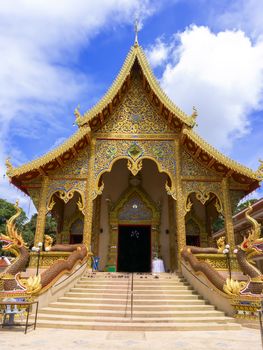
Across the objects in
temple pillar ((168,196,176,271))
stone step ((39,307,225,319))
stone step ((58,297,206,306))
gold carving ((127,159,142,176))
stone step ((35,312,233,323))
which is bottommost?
stone step ((35,312,233,323))

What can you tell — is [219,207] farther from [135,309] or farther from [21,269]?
[21,269]

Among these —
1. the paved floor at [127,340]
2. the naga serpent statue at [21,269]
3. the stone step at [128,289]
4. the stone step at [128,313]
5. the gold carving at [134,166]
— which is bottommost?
the paved floor at [127,340]

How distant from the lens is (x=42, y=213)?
9438mm

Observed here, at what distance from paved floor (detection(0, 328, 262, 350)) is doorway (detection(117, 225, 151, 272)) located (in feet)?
23.8

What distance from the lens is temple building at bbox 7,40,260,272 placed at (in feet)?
31.2

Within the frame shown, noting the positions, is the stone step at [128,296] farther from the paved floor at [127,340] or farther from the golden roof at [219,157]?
the golden roof at [219,157]

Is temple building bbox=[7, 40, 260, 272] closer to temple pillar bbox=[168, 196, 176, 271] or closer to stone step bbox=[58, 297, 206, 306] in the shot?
temple pillar bbox=[168, 196, 176, 271]

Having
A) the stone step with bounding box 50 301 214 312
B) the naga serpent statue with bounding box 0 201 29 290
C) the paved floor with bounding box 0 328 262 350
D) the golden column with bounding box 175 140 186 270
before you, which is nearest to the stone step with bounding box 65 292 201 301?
the stone step with bounding box 50 301 214 312

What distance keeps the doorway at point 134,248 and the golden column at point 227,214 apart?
3855 mm

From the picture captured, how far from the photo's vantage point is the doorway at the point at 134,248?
486 inches

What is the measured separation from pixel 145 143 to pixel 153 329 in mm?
6489

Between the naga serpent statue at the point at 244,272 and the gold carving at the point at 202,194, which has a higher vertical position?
the gold carving at the point at 202,194

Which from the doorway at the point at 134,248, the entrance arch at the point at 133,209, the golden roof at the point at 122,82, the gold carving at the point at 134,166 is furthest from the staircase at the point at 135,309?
the golden roof at the point at 122,82

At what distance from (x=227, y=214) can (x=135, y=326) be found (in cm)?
542
